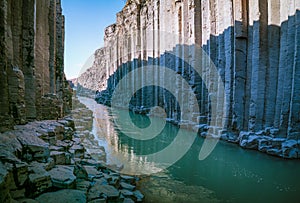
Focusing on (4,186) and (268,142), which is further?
(268,142)

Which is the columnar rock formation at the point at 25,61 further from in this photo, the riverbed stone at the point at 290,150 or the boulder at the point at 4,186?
the riverbed stone at the point at 290,150

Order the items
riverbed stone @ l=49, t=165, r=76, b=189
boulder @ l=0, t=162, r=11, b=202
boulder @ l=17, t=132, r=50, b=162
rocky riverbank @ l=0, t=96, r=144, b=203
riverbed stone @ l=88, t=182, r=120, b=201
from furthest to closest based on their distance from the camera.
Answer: boulder @ l=17, t=132, r=50, b=162 < riverbed stone @ l=88, t=182, r=120, b=201 < riverbed stone @ l=49, t=165, r=76, b=189 < rocky riverbank @ l=0, t=96, r=144, b=203 < boulder @ l=0, t=162, r=11, b=202

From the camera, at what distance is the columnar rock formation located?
5275mm

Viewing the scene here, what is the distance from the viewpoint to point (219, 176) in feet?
24.5

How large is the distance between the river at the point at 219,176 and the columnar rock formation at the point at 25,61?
3.31 metres

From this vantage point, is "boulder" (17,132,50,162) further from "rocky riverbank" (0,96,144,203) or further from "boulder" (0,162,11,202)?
"boulder" (0,162,11,202)

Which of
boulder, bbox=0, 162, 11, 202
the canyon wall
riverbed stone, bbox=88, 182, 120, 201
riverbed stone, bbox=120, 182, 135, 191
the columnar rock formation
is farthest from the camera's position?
the canyon wall

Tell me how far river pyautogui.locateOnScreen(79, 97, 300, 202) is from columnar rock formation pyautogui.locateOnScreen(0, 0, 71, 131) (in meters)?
3.31

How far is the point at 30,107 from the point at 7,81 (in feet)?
6.67

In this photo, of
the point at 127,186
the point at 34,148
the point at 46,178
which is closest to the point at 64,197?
the point at 46,178

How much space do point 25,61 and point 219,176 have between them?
23.5 feet

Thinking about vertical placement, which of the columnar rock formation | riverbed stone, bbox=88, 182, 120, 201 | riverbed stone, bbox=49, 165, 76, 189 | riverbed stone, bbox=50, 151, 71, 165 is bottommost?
riverbed stone, bbox=88, 182, 120, 201

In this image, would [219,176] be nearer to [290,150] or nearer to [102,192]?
[290,150]

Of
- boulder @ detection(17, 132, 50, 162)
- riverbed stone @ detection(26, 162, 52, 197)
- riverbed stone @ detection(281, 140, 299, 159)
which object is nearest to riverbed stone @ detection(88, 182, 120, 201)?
riverbed stone @ detection(26, 162, 52, 197)
